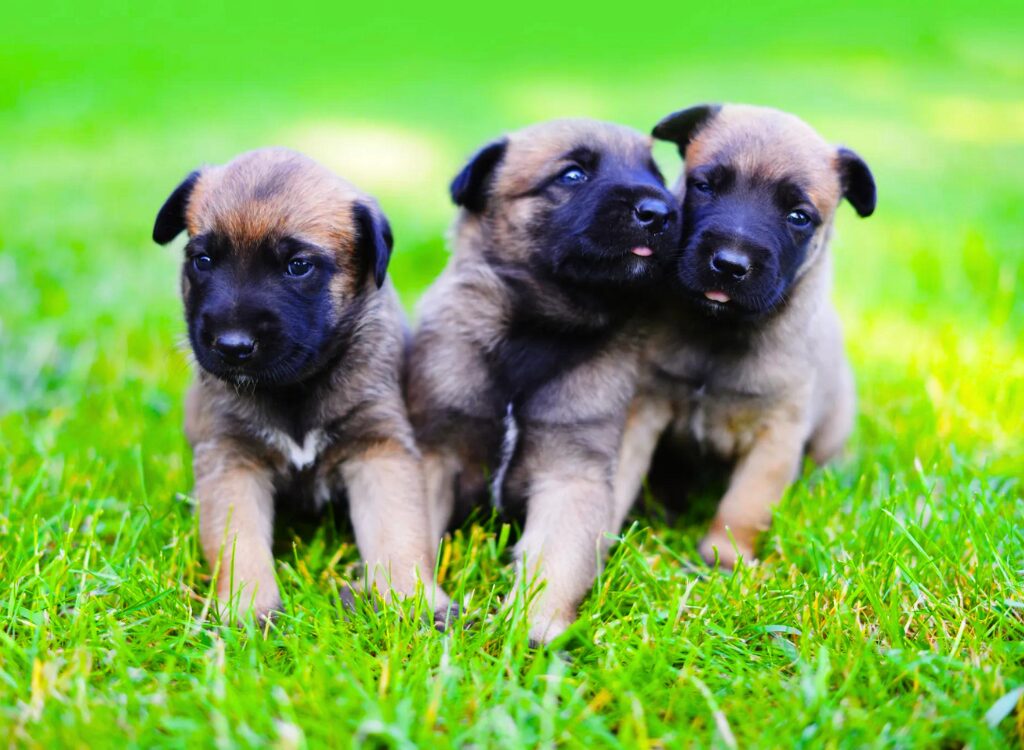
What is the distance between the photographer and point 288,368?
3418mm

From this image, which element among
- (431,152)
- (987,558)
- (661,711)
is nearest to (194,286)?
(661,711)

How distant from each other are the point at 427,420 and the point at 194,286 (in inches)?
38.2

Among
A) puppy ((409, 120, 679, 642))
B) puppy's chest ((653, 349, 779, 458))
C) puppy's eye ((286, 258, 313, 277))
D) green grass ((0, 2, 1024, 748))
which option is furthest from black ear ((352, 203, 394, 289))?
Answer: puppy's chest ((653, 349, 779, 458))

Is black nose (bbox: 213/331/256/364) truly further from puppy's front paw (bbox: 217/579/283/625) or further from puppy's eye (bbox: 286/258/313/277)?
puppy's front paw (bbox: 217/579/283/625)

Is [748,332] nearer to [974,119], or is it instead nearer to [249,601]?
[249,601]

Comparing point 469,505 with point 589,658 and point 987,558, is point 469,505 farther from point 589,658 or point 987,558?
point 987,558

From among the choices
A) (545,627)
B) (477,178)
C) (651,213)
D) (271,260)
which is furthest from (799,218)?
(271,260)

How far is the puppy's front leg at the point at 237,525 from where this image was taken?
131 inches

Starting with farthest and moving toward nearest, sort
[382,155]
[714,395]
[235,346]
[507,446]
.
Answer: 1. [382,155]
2. [714,395]
3. [507,446]
4. [235,346]

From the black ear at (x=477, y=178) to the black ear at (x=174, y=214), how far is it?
98cm

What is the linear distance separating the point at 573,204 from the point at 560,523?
1.18 meters

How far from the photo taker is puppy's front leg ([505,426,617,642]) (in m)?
3.36

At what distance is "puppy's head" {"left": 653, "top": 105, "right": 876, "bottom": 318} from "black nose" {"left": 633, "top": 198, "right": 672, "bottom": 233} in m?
0.15

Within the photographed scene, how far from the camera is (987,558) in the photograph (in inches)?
133
